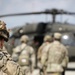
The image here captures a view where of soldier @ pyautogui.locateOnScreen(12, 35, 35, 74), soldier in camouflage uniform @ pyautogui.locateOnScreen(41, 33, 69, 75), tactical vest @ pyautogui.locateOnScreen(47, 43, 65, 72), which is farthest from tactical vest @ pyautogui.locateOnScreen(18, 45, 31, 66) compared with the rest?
tactical vest @ pyautogui.locateOnScreen(47, 43, 65, 72)

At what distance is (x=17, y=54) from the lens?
480 inches

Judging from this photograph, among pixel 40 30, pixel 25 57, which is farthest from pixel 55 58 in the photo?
pixel 40 30

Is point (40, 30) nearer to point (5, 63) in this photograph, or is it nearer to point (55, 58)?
point (55, 58)

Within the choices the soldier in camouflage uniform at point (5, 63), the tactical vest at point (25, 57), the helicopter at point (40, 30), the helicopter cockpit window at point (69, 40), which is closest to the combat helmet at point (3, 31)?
the soldier in camouflage uniform at point (5, 63)

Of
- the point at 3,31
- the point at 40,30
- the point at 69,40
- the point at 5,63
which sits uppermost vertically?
the point at 40,30

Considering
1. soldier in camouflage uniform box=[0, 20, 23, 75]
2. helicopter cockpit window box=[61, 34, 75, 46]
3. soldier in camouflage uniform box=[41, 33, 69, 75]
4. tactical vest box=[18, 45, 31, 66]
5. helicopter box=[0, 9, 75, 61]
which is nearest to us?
soldier in camouflage uniform box=[0, 20, 23, 75]

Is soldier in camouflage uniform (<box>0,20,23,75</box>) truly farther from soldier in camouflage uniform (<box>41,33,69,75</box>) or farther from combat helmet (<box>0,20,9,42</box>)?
soldier in camouflage uniform (<box>41,33,69,75</box>)

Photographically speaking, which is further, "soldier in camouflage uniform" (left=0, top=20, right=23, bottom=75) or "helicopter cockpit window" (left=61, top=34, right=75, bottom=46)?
"helicopter cockpit window" (left=61, top=34, right=75, bottom=46)

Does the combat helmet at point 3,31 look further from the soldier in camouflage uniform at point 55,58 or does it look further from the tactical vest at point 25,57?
the tactical vest at point 25,57

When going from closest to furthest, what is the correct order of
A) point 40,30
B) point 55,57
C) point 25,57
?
point 55,57
point 25,57
point 40,30

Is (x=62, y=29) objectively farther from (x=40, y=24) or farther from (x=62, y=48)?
(x=62, y=48)

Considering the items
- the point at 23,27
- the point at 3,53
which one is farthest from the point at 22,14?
the point at 3,53

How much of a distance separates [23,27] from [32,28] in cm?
64

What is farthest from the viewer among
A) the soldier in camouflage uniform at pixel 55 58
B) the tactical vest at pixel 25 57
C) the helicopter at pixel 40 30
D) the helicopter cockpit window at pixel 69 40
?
the helicopter at pixel 40 30
